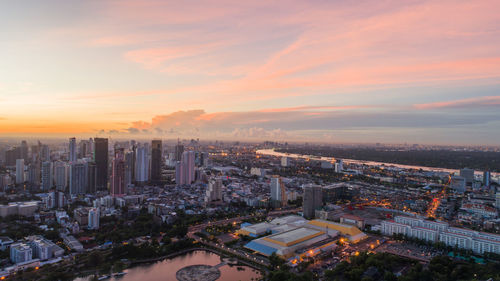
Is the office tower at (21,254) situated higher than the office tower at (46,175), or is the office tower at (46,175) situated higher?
the office tower at (46,175)

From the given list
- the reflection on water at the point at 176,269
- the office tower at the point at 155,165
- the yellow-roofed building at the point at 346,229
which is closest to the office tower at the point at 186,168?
the office tower at the point at 155,165

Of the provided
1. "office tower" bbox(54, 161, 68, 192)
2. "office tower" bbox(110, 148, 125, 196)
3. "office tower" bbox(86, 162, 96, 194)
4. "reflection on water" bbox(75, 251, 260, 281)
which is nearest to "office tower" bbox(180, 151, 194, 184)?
"office tower" bbox(110, 148, 125, 196)

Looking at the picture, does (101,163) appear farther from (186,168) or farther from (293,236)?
(293,236)

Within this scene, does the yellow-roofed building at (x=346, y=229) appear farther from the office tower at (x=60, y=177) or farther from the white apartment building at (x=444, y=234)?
the office tower at (x=60, y=177)

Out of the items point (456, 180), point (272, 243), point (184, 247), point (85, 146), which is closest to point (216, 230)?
point (184, 247)

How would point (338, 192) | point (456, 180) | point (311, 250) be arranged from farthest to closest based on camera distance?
point (456, 180), point (338, 192), point (311, 250)

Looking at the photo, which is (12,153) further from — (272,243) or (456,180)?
(456,180)

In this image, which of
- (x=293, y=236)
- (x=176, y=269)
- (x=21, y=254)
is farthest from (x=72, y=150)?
(x=293, y=236)
